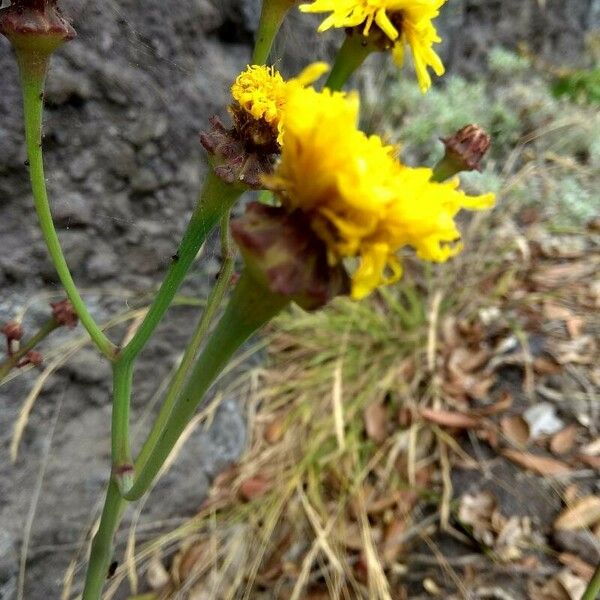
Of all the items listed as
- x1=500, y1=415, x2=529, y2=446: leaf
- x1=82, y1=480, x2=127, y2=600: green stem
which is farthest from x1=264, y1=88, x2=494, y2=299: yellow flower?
x1=500, y1=415, x2=529, y2=446: leaf

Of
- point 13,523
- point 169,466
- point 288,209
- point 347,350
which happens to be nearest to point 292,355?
point 347,350

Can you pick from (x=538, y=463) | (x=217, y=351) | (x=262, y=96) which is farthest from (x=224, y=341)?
(x=538, y=463)

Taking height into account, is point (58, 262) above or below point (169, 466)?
above

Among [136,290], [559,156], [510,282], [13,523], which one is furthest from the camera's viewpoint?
[559,156]

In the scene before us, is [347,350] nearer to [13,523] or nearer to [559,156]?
[13,523]

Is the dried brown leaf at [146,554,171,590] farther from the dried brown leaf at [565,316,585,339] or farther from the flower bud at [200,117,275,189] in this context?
the dried brown leaf at [565,316,585,339]

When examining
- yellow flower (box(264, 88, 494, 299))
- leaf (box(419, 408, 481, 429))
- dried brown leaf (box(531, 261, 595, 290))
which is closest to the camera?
yellow flower (box(264, 88, 494, 299))

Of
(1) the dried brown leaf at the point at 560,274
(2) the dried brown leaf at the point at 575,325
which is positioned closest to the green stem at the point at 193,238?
(2) the dried brown leaf at the point at 575,325
